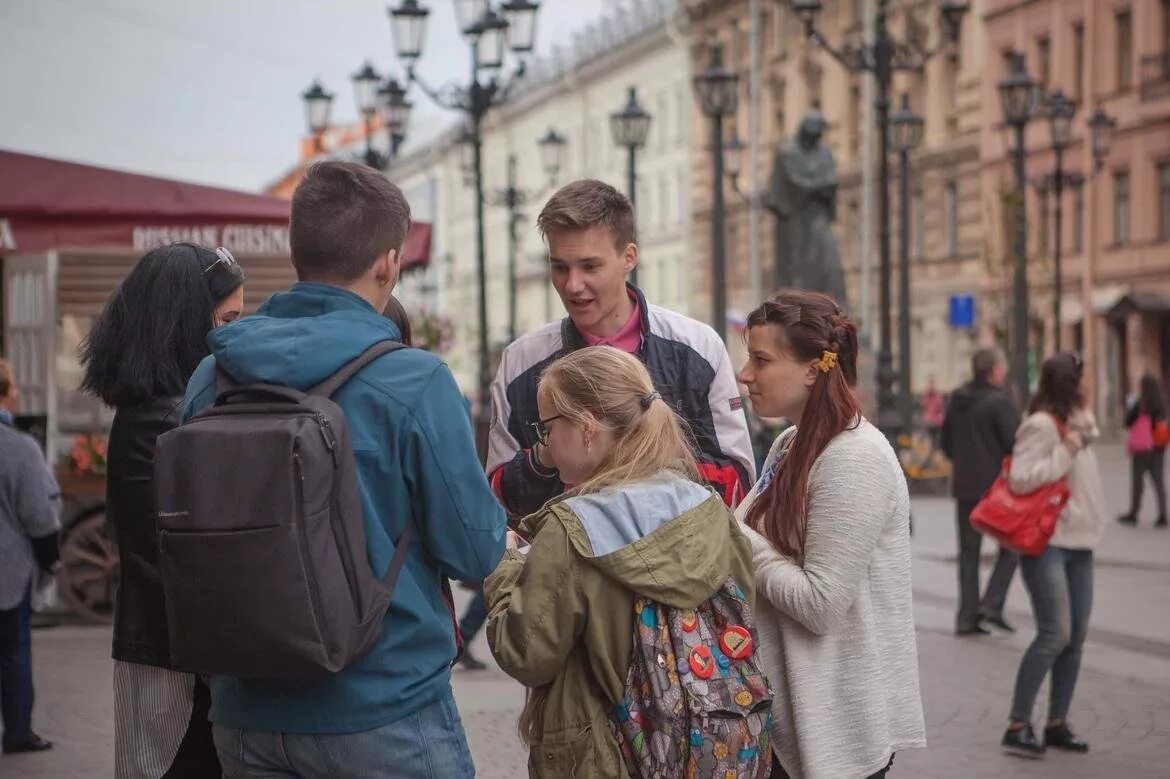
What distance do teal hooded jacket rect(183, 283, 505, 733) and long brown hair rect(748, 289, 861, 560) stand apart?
3.45 feet

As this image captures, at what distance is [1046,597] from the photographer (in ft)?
27.8

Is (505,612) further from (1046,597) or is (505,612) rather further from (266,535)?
(1046,597)

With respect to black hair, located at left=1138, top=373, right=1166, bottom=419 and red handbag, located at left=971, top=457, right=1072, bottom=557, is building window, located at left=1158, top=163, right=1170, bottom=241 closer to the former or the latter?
black hair, located at left=1138, top=373, right=1166, bottom=419

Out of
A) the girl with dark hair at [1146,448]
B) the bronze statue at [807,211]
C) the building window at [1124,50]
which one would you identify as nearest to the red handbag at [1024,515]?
the girl with dark hair at [1146,448]

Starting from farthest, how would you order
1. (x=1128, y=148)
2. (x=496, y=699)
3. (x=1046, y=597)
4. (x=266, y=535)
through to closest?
(x=1128, y=148) < (x=496, y=699) < (x=1046, y=597) < (x=266, y=535)

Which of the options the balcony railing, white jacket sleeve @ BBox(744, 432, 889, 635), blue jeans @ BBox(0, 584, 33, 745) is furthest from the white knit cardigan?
the balcony railing

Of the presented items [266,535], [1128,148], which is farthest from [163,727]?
[1128,148]

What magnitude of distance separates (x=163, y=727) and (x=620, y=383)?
1453 mm

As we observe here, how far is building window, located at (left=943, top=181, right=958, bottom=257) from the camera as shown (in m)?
53.5

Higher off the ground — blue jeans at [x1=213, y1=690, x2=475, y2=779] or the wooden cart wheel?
blue jeans at [x1=213, y1=690, x2=475, y2=779]

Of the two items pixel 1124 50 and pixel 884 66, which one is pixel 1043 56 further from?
pixel 884 66

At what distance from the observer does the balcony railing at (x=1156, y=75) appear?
145ft

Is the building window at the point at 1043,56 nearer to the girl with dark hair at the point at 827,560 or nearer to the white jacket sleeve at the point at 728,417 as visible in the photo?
the white jacket sleeve at the point at 728,417

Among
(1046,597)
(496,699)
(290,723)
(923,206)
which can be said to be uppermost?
(923,206)
